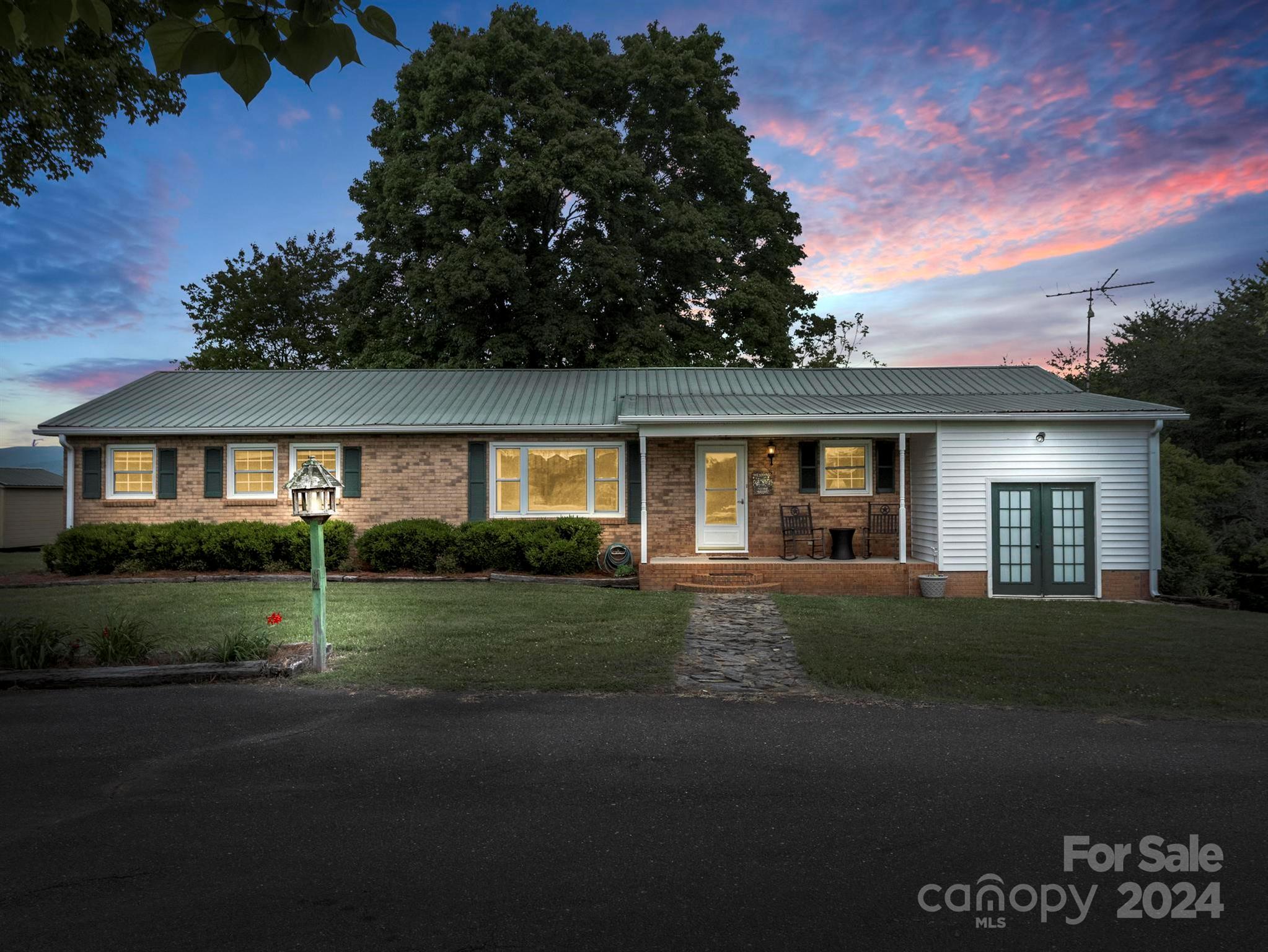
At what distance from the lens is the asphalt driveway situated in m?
2.97

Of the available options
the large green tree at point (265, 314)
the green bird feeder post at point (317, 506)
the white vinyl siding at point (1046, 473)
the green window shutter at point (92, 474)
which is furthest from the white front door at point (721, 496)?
the large green tree at point (265, 314)

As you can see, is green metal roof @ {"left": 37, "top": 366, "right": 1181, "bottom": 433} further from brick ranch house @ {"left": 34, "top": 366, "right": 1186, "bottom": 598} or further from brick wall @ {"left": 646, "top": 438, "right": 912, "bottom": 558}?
brick wall @ {"left": 646, "top": 438, "right": 912, "bottom": 558}

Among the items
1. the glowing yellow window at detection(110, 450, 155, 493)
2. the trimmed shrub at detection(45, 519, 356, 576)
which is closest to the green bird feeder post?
the trimmed shrub at detection(45, 519, 356, 576)

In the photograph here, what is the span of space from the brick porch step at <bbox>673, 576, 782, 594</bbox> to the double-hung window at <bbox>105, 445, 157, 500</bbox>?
10747 mm

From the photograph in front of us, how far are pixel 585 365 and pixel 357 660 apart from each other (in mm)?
15934

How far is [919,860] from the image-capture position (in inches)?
136

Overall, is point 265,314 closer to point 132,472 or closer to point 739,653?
point 132,472

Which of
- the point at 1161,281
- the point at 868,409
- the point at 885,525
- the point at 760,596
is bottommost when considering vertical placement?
the point at 760,596

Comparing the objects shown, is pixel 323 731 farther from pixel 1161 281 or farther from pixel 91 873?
pixel 1161 281

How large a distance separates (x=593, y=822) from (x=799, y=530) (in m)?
11.4

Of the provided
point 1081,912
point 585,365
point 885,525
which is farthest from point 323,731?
point 585,365

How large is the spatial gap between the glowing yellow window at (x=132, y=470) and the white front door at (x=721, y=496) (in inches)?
429

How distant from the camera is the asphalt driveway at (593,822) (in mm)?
2971

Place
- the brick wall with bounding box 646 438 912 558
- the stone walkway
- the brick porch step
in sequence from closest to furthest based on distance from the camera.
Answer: the stone walkway
the brick porch step
the brick wall with bounding box 646 438 912 558
